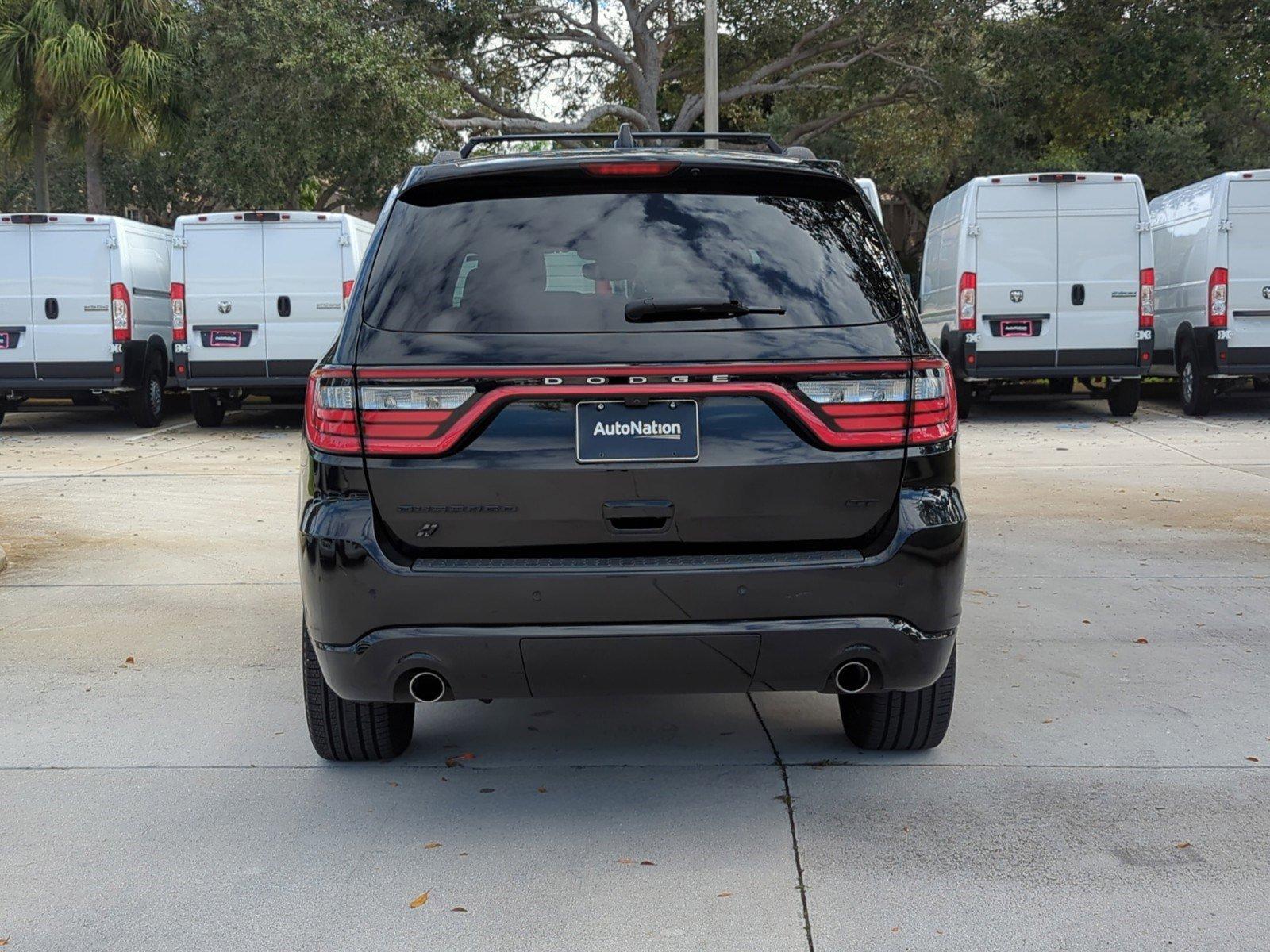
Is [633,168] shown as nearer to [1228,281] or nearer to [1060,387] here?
[1228,281]

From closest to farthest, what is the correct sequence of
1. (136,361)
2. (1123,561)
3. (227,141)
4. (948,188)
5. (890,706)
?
(890,706) < (1123,561) < (136,361) < (227,141) < (948,188)

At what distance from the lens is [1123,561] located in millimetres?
7918

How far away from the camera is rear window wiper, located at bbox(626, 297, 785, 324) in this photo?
12.3ft

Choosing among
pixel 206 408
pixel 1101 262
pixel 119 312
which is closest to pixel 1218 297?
pixel 1101 262

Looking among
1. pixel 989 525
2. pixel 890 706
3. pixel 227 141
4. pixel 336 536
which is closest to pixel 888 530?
pixel 890 706

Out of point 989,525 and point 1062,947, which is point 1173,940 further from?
point 989,525

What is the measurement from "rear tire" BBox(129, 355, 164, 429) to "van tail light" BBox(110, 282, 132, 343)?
0.78 m

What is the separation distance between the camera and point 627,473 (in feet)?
12.0

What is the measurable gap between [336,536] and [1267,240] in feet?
46.7

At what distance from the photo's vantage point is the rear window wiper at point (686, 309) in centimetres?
374

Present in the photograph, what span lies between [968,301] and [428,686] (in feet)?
43.3

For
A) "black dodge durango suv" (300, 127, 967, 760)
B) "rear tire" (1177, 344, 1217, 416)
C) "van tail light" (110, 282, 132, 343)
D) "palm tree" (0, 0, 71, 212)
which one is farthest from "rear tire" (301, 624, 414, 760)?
"palm tree" (0, 0, 71, 212)

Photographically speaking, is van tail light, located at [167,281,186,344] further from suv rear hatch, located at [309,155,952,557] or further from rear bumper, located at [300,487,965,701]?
rear bumper, located at [300,487,965,701]

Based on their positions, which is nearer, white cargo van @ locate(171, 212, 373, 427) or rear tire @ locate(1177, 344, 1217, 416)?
white cargo van @ locate(171, 212, 373, 427)
